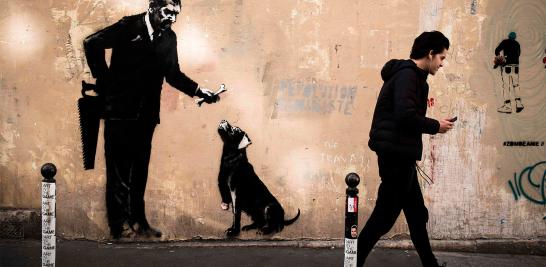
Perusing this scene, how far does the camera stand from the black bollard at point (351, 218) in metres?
4.05

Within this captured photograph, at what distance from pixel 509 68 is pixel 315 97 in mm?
1785

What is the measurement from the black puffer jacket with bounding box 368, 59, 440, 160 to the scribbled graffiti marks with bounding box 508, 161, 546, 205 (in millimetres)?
1773

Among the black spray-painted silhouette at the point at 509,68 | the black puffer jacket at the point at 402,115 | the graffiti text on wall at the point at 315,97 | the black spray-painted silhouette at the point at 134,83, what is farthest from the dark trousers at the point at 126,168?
the black spray-painted silhouette at the point at 509,68

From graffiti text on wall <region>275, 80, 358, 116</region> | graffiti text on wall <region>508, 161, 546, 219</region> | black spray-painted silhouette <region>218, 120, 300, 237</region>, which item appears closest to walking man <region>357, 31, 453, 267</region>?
graffiti text on wall <region>275, 80, 358, 116</region>

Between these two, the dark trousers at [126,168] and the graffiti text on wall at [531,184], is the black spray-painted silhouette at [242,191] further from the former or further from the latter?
the graffiti text on wall at [531,184]

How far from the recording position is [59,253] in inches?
224

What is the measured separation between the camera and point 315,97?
19.3 feet

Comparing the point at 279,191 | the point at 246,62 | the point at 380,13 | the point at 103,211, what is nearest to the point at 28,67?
the point at 103,211

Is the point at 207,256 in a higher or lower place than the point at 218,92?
lower

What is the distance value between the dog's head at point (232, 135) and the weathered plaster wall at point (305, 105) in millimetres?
58

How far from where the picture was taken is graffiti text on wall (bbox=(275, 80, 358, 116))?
586 cm

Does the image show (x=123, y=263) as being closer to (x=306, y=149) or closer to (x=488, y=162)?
(x=306, y=149)

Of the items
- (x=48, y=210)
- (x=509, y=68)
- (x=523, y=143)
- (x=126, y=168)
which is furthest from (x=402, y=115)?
(x=126, y=168)

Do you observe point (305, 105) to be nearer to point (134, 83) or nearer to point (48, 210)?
point (134, 83)
